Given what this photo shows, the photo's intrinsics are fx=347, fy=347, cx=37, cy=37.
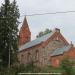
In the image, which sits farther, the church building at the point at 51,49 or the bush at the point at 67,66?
the church building at the point at 51,49

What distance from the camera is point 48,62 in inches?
3137

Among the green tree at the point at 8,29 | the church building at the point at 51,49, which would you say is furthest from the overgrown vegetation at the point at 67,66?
the church building at the point at 51,49

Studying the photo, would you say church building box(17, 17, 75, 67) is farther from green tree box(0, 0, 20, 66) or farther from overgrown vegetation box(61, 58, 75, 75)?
overgrown vegetation box(61, 58, 75, 75)

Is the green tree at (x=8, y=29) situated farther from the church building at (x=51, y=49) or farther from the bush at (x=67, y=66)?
the bush at (x=67, y=66)

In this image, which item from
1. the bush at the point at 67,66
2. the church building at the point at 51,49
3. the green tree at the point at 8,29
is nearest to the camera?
the bush at the point at 67,66

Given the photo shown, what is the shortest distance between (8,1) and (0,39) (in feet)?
21.0

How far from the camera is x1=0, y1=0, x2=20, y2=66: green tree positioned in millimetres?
53050

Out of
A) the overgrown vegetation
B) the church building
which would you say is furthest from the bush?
the church building

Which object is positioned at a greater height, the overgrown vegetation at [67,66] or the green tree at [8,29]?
the green tree at [8,29]

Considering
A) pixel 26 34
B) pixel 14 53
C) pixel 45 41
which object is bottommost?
pixel 14 53

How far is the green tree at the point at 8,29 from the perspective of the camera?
5305cm

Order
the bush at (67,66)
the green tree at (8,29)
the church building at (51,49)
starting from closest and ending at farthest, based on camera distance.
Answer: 1. the bush at (67,66)
2. the green tree at (8,29)
3. the church building at (51,49)

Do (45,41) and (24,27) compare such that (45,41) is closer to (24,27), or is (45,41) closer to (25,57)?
(25,57)

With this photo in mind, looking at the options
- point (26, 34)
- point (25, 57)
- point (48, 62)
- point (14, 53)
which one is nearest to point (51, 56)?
point (48, 62)
